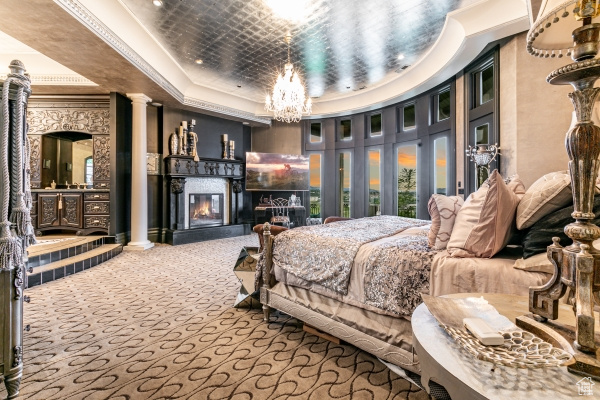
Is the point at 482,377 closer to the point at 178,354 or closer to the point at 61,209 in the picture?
the point at 178,354

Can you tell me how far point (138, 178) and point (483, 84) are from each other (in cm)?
638

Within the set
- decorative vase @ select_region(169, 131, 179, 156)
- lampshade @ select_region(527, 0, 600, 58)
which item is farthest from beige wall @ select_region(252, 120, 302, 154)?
lampshade @ select_region(527, 0, 600, 58)

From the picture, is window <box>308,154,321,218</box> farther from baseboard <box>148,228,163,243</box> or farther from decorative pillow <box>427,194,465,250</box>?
decorative pillow <box>427,194,465,250</box>

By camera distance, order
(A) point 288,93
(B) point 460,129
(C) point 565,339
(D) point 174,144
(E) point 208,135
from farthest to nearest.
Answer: (E) point 208,135 < (D) point 174,144 < (B) point 460,129 < (A) point 288,93 < (C) point 565,339

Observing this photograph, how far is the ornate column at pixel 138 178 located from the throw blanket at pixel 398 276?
5.20 metres

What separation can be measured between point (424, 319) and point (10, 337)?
2.10m

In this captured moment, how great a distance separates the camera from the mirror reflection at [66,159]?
5996mm

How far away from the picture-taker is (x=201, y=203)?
22.6 feet

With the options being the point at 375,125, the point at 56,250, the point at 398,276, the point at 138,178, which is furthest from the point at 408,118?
the point at 56,250

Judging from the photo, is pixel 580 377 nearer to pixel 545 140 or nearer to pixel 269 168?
pixel 545 140

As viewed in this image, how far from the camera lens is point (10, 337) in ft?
4.97

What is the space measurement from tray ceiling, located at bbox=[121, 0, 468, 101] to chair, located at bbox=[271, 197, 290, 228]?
327 centimetres

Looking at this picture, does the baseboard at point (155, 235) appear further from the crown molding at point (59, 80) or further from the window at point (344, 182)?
the window at point (344, 182)

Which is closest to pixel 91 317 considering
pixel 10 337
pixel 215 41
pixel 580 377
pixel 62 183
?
pixel 10 337
